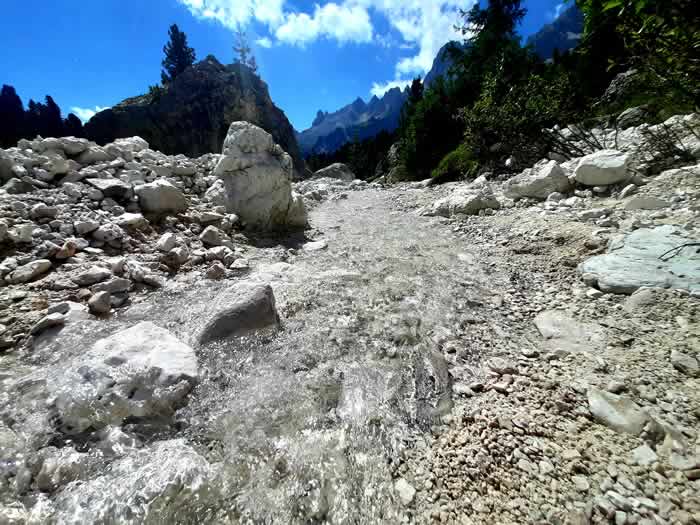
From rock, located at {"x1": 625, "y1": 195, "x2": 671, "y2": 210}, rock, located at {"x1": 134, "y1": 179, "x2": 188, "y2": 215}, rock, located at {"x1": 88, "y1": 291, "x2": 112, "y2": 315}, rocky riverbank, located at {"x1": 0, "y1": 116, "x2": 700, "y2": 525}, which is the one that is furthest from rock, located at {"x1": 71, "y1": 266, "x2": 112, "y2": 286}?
rock, located at {"x1": 625, "y1": 195, "x2": 671, "y2": 210}

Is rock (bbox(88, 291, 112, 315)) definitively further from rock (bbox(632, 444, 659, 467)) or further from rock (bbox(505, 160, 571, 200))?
rock (bbox(505, 160, 571, 200))

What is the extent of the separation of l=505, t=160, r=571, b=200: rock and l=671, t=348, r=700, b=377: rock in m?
5.43

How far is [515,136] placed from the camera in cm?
1091

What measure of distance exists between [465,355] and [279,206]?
5.73m

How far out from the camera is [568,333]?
282cm

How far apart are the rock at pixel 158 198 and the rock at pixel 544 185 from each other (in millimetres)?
8155

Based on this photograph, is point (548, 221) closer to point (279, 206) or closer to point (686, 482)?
point (686, 482)

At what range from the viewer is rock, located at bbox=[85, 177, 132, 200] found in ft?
16.4

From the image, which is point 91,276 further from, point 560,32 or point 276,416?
point 560,32

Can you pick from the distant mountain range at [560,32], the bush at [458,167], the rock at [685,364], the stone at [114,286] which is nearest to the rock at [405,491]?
the rock at [685,364]

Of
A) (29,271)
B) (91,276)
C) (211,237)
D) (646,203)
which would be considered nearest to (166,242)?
(211,237)

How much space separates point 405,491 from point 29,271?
182 inches

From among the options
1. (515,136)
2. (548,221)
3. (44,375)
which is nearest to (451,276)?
(548,221)

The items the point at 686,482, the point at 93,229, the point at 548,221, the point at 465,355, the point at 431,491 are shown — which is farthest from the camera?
the point at 548,221
